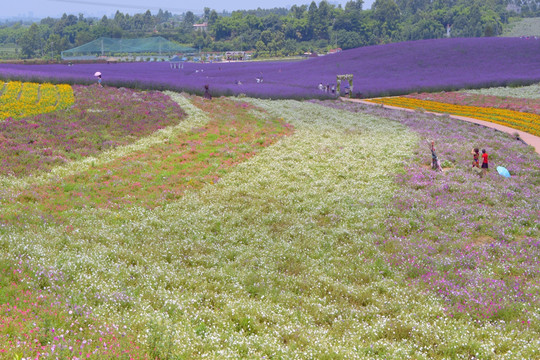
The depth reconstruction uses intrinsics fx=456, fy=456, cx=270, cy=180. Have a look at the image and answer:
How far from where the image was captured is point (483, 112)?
45.3 m

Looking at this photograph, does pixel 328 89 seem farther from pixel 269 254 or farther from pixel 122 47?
pixel 122 47

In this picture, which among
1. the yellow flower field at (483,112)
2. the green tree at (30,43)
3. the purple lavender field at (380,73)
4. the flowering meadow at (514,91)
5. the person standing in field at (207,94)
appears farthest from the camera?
the green tree at (30,43)

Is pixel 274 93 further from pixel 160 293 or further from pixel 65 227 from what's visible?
pixel 160 293

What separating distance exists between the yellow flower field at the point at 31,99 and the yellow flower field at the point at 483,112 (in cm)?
3415

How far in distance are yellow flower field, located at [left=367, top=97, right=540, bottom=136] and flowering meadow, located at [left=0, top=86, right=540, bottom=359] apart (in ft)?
38.3

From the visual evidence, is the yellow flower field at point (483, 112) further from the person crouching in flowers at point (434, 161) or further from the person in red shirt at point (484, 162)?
the person crouching in flowers at point (434, 161)

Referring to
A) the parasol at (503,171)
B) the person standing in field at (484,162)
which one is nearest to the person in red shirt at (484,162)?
the person standing in field at (484,162)

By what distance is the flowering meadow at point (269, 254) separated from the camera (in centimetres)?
895

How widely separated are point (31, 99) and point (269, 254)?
31.6 metres

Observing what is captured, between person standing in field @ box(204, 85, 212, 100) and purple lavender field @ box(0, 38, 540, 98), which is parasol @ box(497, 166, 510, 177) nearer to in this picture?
person standing in field @ box(204, 85, 212, 100)

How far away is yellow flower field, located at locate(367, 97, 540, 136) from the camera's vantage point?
37381mm

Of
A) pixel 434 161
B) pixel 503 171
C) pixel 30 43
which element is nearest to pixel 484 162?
pixel 503 171

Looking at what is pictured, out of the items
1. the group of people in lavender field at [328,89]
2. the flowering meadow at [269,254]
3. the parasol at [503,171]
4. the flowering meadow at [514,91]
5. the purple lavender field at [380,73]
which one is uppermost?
the purple lavender field at [380,73]

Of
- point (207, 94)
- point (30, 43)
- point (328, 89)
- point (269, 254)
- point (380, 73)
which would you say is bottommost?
point (269, 254)
